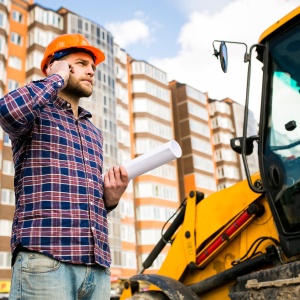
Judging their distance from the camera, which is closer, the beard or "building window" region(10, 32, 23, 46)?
the beard

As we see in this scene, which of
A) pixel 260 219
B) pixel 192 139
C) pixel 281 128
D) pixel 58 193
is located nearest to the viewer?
pixel 58 193

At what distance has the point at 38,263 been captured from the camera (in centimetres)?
206

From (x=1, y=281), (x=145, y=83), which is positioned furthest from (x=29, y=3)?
(x=1, y=281)

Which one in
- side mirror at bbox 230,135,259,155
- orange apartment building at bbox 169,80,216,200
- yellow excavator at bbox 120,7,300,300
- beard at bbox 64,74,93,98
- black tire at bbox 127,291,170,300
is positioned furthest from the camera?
orange apartment building at bbox 169,80,216,200

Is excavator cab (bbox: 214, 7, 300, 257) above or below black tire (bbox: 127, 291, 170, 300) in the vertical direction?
above

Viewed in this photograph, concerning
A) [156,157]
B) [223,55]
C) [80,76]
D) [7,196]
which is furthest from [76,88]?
[7,196]

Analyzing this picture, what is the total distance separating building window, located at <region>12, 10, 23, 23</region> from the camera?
37.4 meters

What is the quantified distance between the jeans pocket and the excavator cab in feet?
6.85

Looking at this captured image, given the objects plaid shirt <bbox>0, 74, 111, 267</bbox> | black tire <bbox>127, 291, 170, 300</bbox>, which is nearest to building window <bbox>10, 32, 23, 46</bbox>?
black tire <bbox>127, 291, 170, 300</bbox>

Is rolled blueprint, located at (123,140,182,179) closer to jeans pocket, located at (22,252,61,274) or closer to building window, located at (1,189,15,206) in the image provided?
jeans pocket, located at (22,252,61,274)

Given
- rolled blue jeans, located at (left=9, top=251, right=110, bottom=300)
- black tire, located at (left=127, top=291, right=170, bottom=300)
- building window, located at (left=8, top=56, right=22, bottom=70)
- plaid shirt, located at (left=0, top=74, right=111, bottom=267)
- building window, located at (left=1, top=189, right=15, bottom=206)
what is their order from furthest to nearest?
building window, located at (left=8, top=56, right=22, bottom=70), building window, located at (left=1, top=189, right=15, bottom=206), black tire, located at (left=127, top=291, right=170, bottom=300), plaid shirt, located at (left=0, top=74, right=111, bottom=267), rolled blue jeans, located at (left=9, top=251, right=110, bottom=300)

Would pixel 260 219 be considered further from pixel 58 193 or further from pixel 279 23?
pixel 58 193

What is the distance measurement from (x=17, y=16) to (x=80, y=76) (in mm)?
38109

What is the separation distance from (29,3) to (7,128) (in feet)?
133
